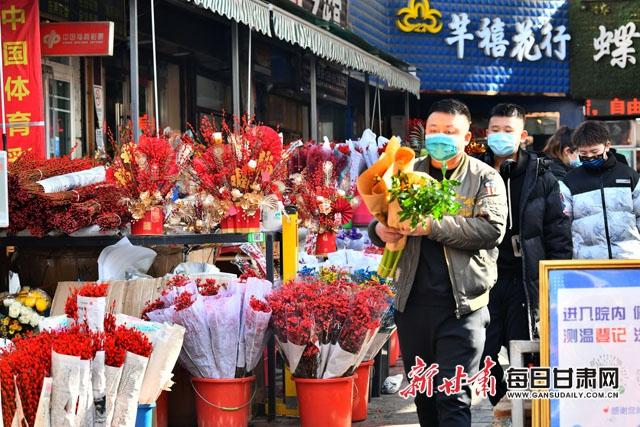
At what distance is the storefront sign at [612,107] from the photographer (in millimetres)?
24953

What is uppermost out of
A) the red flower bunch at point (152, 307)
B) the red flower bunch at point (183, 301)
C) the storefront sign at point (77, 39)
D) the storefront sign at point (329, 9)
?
the storefront sign at point (329, 9)

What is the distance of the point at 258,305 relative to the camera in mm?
5980

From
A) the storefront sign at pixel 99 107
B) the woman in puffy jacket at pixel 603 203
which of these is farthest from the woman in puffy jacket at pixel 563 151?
the storefront sign at pixel 99 107

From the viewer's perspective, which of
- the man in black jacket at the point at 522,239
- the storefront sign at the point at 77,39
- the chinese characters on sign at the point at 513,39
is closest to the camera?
the man in black jacket at the point at 522,239

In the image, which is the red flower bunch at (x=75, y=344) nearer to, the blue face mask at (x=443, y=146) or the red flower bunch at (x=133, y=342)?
the red flower bunch at (x=133, y=342)

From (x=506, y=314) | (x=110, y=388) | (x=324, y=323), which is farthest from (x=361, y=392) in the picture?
(x=110, y=388)

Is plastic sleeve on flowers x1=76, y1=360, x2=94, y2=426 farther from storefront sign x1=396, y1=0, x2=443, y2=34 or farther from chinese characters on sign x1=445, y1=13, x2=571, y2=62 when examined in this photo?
chinese characters on sign x1=445, y1=13, x2=571, y2=62

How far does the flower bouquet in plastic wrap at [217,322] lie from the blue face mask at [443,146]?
5.46ft

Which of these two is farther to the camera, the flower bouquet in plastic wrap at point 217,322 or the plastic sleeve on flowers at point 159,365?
the flower bouquet in plastic wrap at point 217,322

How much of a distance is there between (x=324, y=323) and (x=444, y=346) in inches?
53.7

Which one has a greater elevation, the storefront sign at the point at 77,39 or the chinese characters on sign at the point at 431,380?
the storefront sign at the point at 77,39

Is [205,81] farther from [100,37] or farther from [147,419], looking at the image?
[147,419]

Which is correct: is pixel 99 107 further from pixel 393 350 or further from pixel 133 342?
pixel 133 342

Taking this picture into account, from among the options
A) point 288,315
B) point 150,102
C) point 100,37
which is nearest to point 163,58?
point 150,102
